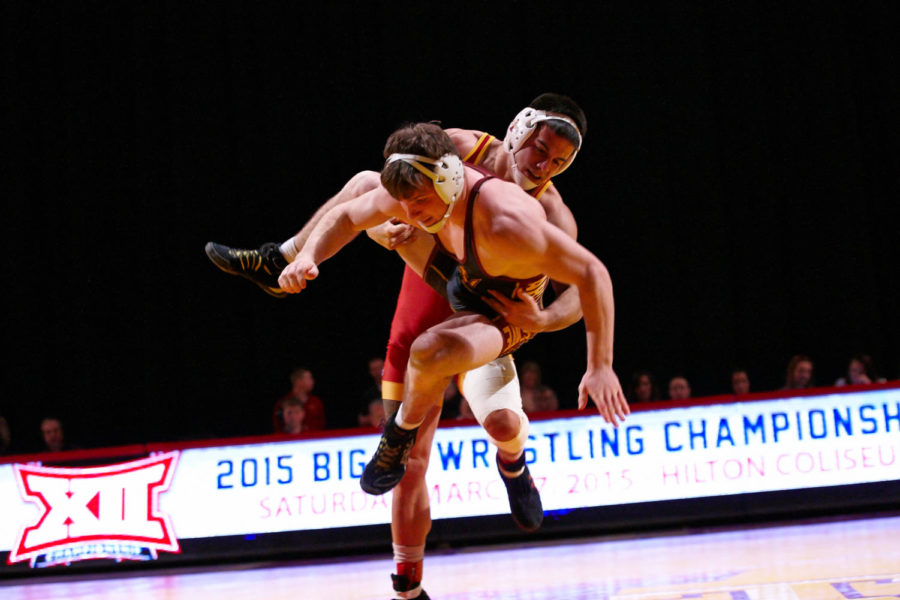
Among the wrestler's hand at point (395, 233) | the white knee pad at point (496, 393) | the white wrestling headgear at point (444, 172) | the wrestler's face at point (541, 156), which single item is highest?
the wrestler's face at point (541, 156)

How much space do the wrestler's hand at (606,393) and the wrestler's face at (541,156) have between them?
79 centimetres

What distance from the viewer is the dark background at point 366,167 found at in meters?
8.89

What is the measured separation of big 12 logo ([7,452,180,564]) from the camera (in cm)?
601

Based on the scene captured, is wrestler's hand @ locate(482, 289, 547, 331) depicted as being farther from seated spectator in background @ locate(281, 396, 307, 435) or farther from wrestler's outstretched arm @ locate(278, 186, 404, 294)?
seated spectator in background @ locate(281, 396, 307, 435)

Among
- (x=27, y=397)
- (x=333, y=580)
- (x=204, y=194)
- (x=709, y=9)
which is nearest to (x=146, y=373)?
(x=27, y=397)

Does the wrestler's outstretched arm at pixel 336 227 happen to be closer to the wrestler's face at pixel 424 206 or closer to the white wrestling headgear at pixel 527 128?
the wrestler's face at pixel 424 206

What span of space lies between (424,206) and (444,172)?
0.12m

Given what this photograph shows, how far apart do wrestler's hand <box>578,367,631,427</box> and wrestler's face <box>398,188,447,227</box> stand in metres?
0.66

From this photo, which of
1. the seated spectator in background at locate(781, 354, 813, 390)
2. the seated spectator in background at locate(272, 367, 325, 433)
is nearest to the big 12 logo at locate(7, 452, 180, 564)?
the seated spectator in background at locate(272, 367, 325, 433)

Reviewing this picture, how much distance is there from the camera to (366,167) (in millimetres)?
8906

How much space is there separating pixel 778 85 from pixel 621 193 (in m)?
1.78

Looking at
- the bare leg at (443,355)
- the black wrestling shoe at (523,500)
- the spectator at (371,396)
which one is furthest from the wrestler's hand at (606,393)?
the spectator at (371,396)

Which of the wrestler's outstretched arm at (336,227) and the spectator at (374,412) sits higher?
the spectator at (374,412)

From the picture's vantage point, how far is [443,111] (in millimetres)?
8836
